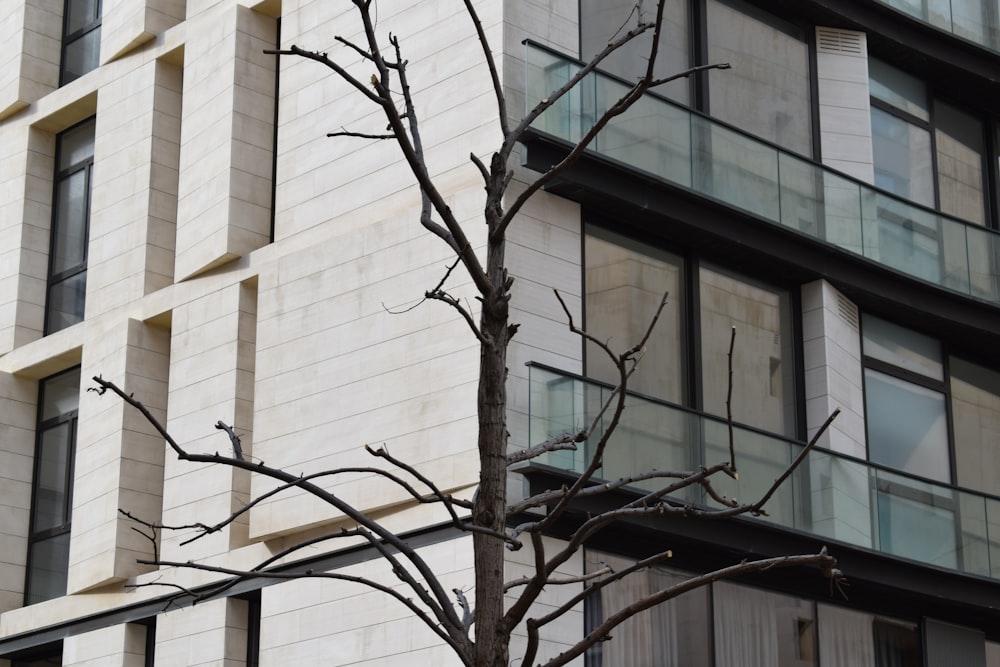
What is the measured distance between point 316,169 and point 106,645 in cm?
750

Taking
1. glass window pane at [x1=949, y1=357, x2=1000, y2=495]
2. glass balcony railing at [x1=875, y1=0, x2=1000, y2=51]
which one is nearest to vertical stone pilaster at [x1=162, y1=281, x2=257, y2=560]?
glass window pane at [x1=949, y1=357, x2=1000, y2=495]

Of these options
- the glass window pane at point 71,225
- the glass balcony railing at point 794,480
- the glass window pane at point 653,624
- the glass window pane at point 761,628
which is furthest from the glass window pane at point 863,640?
the glass window pane at point 71,225

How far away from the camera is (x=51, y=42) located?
97.9ft

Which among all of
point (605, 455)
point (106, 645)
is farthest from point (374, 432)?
point (106, 645)

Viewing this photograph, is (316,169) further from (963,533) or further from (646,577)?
(963,533)

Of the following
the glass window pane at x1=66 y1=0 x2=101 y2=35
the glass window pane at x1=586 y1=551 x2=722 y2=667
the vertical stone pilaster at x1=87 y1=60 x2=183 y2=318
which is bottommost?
the glass window pane at x1=586 y1=551 x2=722 y2=667

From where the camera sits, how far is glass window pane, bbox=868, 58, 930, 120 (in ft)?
86.8

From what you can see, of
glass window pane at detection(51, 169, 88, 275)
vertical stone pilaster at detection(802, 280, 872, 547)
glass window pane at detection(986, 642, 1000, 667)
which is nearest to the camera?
vertical stone pilaster at detection(802, 280, 872, 547)

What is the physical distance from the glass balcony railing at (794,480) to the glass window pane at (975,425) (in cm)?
170

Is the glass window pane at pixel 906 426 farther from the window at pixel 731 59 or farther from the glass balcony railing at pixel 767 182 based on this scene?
the window at pixel 731 59

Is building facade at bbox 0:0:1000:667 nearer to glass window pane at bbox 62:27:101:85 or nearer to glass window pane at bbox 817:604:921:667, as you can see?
glass window pane at bbox 817:604:921:667

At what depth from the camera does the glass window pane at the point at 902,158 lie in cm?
2623

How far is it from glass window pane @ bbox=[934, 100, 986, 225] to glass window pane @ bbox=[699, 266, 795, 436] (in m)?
4.90

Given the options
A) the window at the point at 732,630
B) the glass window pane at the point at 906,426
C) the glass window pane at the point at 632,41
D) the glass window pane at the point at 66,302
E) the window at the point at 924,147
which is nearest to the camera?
the window at the point at 732,630
